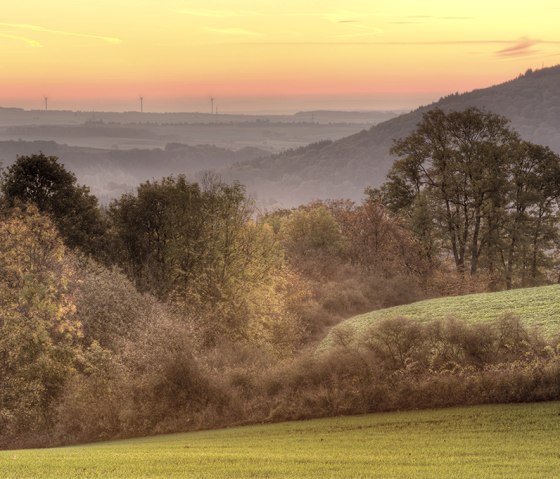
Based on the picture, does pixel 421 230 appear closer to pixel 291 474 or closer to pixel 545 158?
pixel 545 158

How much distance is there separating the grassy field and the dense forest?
134 inches

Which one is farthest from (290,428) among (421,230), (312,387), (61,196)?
(421,230)

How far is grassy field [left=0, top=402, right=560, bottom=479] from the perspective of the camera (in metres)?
19.7

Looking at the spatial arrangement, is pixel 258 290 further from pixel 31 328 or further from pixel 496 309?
pixel 31 328

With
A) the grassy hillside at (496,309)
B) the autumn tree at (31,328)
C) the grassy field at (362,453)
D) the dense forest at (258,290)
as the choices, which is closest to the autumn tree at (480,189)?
the dense forest at (258,290)

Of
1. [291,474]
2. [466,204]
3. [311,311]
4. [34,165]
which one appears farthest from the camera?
[466,204]

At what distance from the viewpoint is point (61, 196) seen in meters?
56.3

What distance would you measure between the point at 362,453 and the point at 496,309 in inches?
1010

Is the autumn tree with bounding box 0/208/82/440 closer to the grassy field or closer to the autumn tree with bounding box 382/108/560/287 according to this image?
the grassy field

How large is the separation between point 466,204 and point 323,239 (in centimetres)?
1992

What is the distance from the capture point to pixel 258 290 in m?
56.9

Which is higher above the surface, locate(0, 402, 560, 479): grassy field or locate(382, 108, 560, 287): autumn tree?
locate(382, 108, 560, 287): autumn tree

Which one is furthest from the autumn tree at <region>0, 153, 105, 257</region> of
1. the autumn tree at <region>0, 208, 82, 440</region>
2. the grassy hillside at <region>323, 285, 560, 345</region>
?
the grassy hillside at <region>323, 285, 560, 345</region>

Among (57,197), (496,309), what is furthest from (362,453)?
(57,197)
